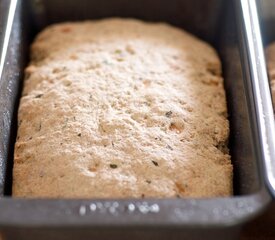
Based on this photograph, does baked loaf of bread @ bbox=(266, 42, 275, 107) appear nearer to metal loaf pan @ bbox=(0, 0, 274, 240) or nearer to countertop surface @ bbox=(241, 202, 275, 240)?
metal loaf pan @ bbox=(0, 0, 274, 240)

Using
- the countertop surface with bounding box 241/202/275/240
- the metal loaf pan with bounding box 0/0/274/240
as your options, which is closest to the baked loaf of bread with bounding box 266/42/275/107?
the metal loaf pan with bounding box 0/0/274/240

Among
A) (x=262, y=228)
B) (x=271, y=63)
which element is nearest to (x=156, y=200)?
(x=262, y=228)

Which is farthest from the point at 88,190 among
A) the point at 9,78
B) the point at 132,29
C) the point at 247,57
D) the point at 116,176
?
the point at 132,29

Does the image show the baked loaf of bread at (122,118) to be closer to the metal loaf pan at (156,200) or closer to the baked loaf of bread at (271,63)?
the metal loaf pan at (156,200)

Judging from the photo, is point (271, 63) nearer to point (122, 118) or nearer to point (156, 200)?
point (122, 118)

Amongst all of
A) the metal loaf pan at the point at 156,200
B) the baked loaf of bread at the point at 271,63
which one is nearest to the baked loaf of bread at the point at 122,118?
the metal loaf pan at the point at 156,200
